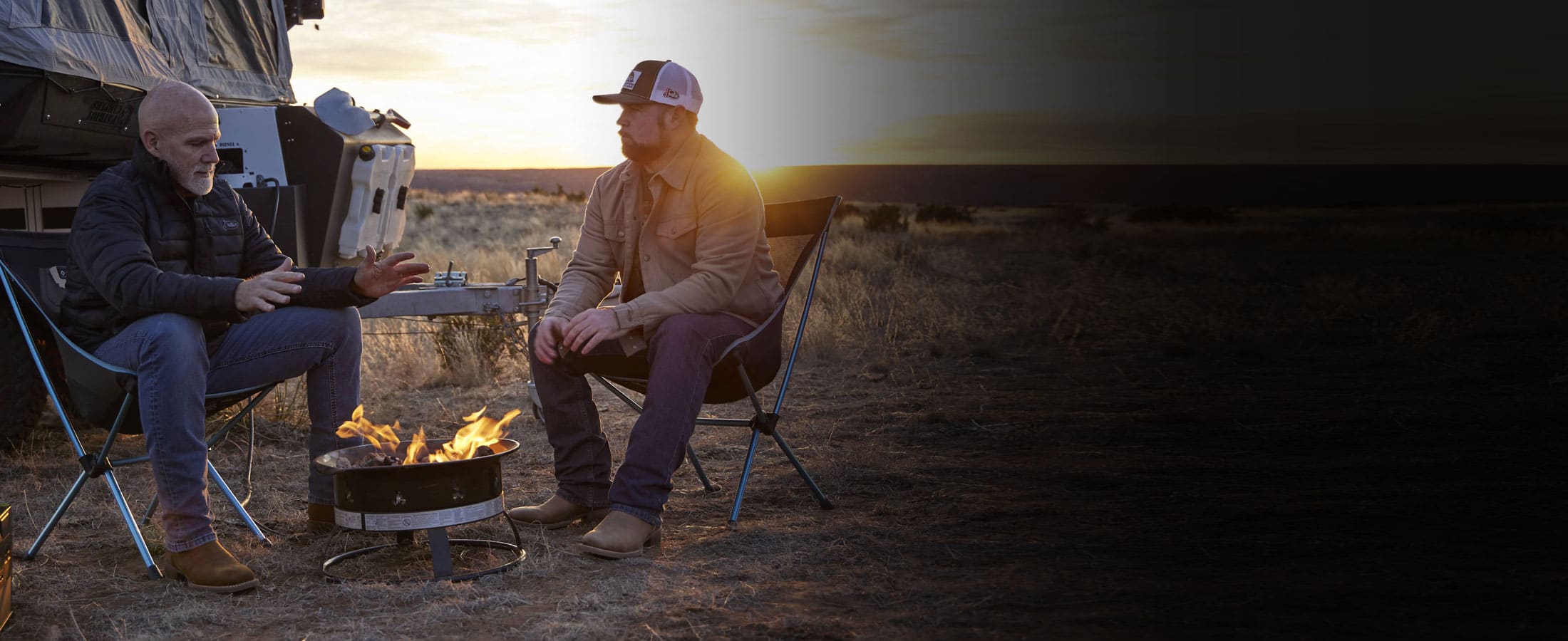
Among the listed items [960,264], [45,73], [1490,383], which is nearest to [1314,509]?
[1490,383]

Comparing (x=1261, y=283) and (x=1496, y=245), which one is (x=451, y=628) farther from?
(x=1496, y=245)

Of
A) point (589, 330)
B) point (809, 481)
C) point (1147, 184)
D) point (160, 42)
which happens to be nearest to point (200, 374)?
point (589, 330)

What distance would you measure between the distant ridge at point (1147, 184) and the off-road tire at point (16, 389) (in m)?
12.7

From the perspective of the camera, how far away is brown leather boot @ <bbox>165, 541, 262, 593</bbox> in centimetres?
270

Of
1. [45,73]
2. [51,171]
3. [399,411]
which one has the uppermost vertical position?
[45,73]

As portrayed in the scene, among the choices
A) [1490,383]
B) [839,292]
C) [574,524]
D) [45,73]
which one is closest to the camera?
[574,524]

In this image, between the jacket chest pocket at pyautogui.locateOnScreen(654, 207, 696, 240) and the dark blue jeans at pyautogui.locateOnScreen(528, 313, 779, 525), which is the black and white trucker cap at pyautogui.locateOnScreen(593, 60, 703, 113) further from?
the dark blue jeans at pyautogui.locateOnScreen(528, 313, 779, 525)

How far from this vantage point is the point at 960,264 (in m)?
15.0

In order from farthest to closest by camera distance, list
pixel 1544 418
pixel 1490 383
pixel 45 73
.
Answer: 1. pixel 1490 383
2. pixel 1544 418
3. pixel 45 73

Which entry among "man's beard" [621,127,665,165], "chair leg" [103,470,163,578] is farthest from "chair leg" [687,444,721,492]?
"chair leg" [103,470,163,578]

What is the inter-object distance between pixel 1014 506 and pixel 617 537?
120cm

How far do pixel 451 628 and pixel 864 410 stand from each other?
3.00 metres

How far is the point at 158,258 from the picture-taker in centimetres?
294

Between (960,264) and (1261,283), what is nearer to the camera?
(1261,283)
